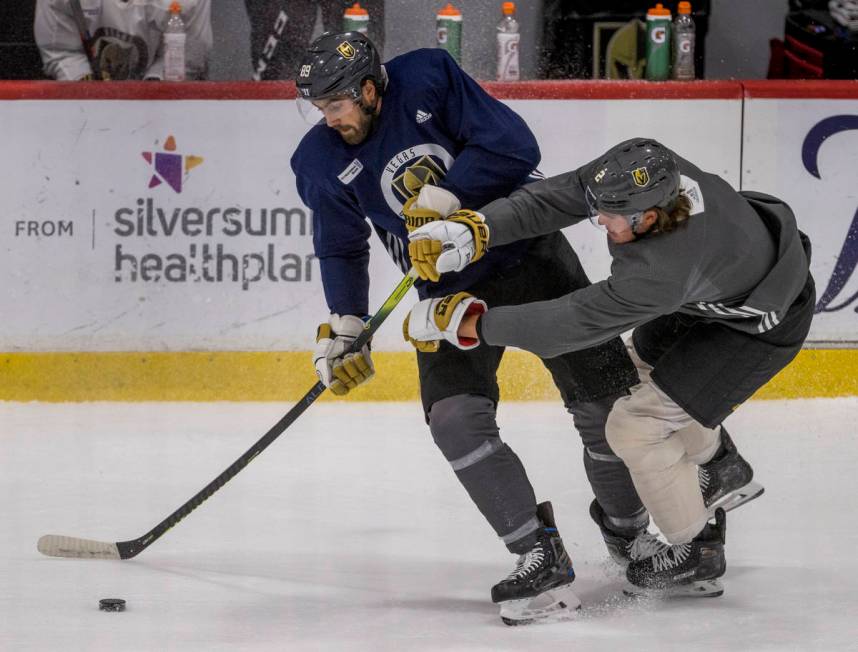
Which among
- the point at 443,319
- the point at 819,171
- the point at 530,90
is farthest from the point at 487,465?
the point at 819,171

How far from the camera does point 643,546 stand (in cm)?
319

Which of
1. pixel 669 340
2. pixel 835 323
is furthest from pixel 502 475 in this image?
pixel 835 323

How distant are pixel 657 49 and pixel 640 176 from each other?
7.99 ft

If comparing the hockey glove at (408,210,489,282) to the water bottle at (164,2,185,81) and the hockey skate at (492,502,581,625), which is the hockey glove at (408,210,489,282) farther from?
the water bottle at (164,2,185,81)

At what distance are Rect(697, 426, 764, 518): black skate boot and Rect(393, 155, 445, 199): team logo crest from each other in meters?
0.93

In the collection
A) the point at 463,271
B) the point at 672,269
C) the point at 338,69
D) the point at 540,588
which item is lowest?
the point at 540,588

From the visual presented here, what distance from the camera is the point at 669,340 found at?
130 inches

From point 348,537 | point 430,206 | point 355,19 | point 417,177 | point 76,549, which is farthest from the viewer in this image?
point 355,19

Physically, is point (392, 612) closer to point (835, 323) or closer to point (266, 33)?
point (835, 323)

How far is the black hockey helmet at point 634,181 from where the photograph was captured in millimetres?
2678

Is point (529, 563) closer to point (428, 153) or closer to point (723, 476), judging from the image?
point (723, 476)

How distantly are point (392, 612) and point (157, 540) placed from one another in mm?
802

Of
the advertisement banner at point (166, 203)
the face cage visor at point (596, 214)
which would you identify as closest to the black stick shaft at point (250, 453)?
the face cage visor at point (596, 214)

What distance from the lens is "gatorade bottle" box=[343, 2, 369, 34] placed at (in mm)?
5102
